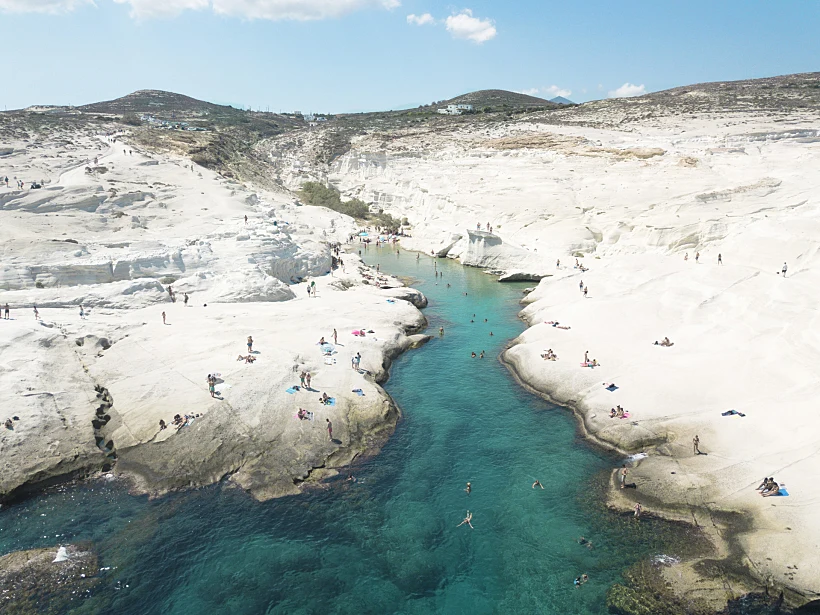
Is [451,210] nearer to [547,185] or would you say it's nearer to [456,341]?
[547,185]

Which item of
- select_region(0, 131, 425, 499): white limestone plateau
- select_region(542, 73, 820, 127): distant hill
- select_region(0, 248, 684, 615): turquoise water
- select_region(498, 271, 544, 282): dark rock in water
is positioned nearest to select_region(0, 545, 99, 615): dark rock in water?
select_region(0, 248, 684, 615): turquoise water

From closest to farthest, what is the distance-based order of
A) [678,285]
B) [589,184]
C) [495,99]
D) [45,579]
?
[45,579]
[678,285]
[589,184]
[495,99]

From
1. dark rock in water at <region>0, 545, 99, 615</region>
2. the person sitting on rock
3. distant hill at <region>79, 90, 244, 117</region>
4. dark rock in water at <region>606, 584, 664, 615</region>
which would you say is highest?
distant hill at <region>79, 90, 244, 117</region>

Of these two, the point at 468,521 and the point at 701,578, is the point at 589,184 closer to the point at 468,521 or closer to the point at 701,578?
the point at 468,521

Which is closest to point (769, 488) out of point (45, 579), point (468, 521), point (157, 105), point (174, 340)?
point (468, 521)

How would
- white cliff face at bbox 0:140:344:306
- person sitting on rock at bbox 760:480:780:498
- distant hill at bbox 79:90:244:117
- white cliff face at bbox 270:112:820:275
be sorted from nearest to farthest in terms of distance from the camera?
person sitting on rock at bbox 760:480:780:498, white cliff face at bbox 0:140:344:306, white cliff face at bbox 270:112:820:275, distant hill at bbox 79:90:244:117

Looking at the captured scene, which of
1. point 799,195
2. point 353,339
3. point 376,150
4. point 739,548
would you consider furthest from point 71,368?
point 376,150

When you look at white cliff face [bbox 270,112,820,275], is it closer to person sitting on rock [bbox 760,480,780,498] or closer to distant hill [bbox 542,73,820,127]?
distant hill [bbox 542,73,820,127]
